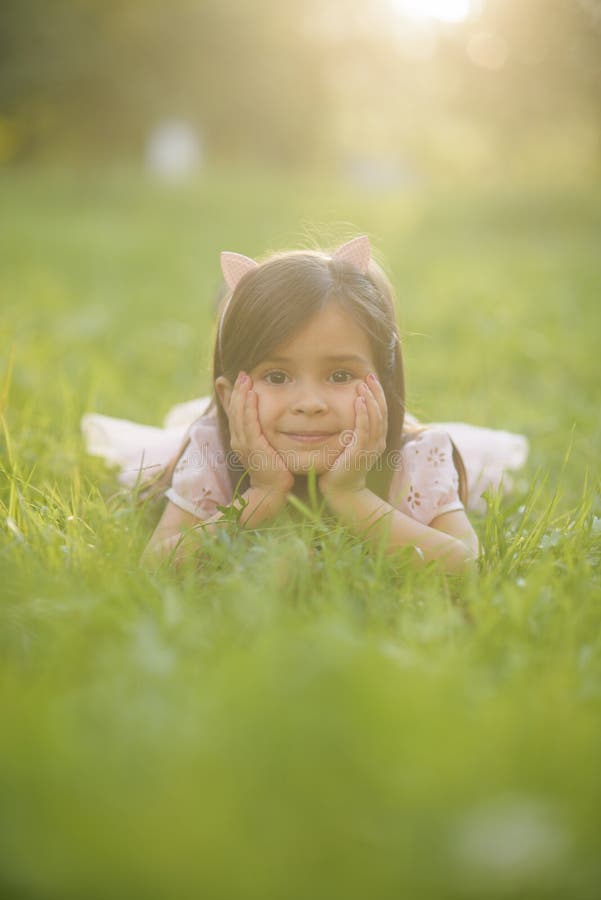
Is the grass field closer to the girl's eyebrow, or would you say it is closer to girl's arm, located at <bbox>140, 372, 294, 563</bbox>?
girl's arm, located at <bbox>140, 372, 294, 563</bbox>

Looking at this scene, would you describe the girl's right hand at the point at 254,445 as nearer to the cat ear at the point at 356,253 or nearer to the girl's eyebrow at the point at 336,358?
the girl's eyebrow at the point at 336,358

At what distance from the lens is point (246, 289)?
2.32 m

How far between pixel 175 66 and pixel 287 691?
30529mm

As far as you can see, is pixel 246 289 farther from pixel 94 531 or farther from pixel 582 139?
pixel 582 139

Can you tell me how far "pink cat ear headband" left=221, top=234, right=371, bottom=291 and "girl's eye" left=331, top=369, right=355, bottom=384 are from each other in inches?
13.8

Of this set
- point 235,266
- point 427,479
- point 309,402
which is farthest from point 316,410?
point 235,266

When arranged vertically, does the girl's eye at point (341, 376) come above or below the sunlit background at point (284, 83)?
below

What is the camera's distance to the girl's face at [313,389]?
2.17 metres

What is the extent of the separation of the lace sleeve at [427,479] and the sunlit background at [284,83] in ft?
41.0

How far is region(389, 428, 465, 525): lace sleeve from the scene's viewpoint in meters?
2.39

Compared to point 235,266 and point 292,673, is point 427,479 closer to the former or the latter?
point 235,266

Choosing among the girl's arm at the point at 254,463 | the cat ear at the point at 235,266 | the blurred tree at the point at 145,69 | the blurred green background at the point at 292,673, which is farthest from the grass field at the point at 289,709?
the blurred tree at the point at 145,69

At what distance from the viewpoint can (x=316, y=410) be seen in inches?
84.9

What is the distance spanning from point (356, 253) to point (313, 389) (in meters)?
0.51
